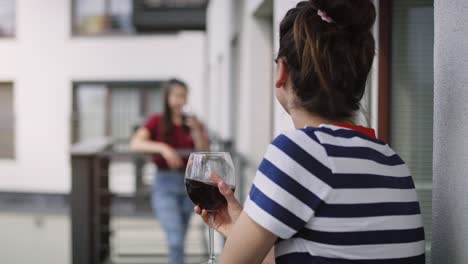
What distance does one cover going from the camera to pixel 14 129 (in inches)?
582

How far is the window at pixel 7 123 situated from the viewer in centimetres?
1489

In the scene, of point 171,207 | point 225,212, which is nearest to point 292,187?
point 225,212

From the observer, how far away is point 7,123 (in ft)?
49.1

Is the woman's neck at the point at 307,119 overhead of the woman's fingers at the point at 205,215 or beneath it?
overhead

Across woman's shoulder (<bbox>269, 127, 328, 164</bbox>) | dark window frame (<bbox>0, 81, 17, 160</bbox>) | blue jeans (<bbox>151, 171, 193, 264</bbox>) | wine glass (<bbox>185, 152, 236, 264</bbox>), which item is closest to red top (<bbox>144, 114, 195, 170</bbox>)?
blue jeans (<bbox>151, 171, 193, 264</bbox>)

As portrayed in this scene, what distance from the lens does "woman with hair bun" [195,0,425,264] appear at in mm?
1158

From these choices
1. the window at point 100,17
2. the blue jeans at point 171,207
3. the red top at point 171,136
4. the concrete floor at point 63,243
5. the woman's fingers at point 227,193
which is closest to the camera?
the woman's fingers at point 227,193

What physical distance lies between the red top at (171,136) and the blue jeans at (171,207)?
0.10m

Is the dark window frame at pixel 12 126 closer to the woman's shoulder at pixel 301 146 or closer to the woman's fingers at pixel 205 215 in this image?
the woman's fingers at pixel 205 215

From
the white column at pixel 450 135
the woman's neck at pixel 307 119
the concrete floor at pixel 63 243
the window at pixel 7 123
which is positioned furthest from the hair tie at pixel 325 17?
the window at pixel 7 123

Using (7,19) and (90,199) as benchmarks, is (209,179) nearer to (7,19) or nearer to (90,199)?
(90,199)

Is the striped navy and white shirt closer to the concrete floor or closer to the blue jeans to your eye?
the blue jeans

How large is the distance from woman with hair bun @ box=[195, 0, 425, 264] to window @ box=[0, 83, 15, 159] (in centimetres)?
1438

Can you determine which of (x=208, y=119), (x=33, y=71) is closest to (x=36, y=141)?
(x=33, y=71)
